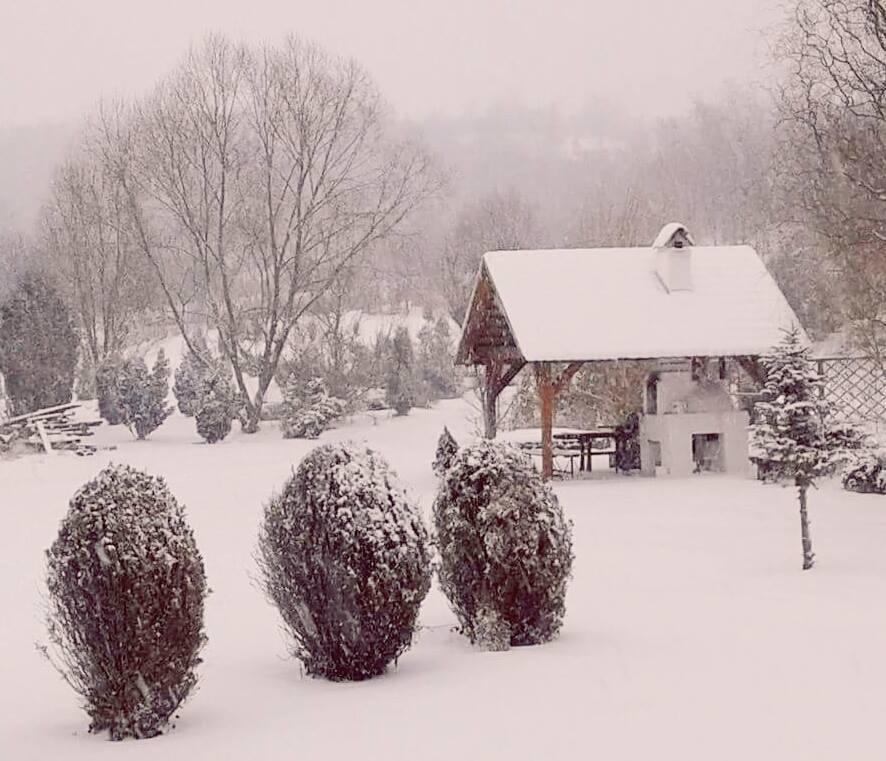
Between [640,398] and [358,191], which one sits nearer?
[640,398]

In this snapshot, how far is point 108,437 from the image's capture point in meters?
36.3

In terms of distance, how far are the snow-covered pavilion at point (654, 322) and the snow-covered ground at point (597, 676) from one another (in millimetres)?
6982

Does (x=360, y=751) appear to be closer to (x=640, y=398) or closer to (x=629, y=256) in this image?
(x=629, y=256)

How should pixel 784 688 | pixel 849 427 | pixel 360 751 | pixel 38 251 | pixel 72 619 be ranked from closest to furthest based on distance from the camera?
pixel 360 751
pixel 72 619
pixel 784 688
pixel 849 427
pixel 38 251

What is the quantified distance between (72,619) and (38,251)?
159 ft

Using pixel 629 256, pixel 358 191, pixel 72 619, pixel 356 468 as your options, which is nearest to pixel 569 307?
pixel 629 256

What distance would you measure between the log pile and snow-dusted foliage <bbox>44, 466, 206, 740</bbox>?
25.3 m

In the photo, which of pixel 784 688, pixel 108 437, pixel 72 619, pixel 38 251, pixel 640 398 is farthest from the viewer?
pixel 38 251

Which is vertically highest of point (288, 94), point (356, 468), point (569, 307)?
point (288, 94)

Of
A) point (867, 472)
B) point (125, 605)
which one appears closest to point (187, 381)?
point (867, 472)

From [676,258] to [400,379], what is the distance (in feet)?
58.4

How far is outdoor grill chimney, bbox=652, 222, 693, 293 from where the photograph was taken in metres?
23.1

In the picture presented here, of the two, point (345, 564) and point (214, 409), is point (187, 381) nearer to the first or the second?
point (214, 409)

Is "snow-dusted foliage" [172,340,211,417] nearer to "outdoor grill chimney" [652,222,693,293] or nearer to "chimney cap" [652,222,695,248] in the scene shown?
"outdoor grill chimney" [652,222,693,293]
